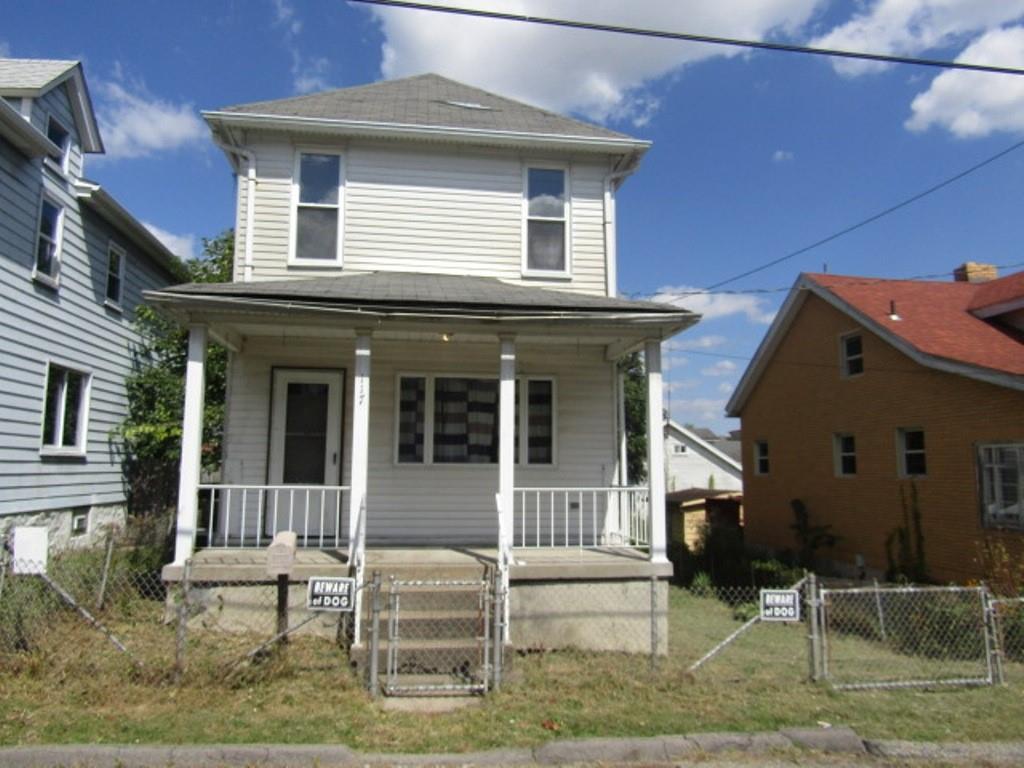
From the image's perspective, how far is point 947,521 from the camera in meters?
13.4

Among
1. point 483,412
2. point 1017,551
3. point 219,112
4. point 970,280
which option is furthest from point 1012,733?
point 970,280

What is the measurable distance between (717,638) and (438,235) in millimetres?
6666

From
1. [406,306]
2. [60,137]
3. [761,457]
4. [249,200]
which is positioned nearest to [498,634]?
[406,306]

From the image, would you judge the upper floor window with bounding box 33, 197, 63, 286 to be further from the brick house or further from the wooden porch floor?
the brick house

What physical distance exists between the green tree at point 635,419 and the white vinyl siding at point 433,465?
17347mm

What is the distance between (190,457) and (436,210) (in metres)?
5.04

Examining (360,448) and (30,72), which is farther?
(30,72)

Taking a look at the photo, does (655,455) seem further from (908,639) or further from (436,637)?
(908,639)

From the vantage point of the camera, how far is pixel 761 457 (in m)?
20.6

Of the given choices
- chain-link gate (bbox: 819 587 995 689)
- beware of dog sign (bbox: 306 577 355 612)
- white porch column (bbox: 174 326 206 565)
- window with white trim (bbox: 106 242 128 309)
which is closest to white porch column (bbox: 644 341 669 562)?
chain-link gate (bbox: 819 587 995 689)

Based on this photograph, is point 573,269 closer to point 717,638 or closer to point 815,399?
point 717,638

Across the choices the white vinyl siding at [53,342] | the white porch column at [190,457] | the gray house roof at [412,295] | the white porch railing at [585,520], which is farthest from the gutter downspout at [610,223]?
the white vinyl siding at [53,342]

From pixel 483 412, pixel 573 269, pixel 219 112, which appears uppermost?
pixel 219 112

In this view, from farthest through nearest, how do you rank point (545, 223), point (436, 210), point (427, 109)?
point (427, 109) < point (545, 223) < point (436, 210)
